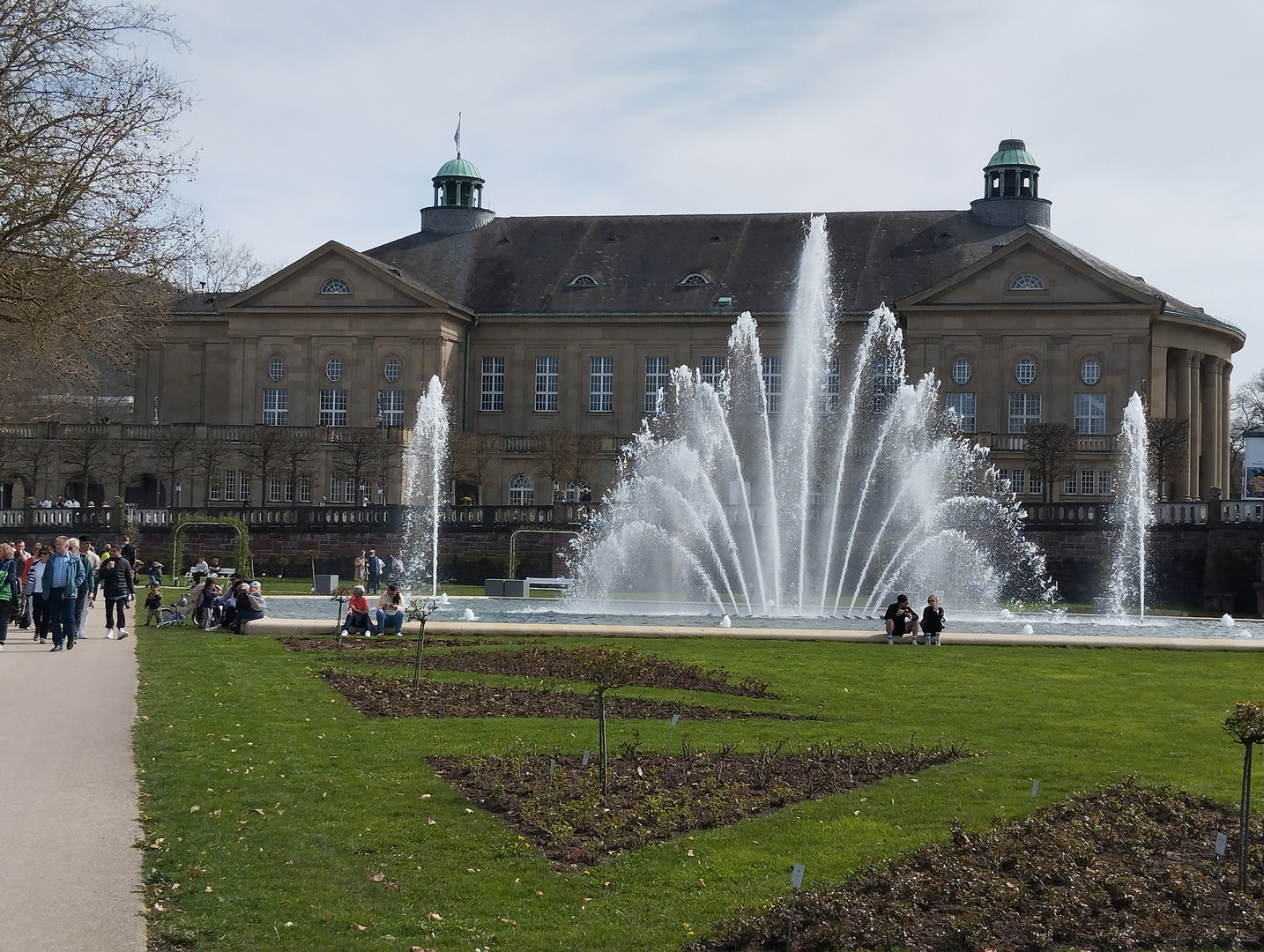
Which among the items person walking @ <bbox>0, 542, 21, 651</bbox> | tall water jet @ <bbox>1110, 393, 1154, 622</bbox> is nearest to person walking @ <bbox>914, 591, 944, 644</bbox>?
person walking @ <bbox>0, 542, 21, 651</bbox>

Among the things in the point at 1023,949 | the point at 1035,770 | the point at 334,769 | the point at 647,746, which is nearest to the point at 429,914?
the point at 1023,949

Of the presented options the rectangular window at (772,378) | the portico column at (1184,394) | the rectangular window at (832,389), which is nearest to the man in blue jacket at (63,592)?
the rectangular window at (832,389)

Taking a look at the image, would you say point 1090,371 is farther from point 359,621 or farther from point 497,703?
point 497,703

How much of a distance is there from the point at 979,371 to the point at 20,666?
6039 centimetres

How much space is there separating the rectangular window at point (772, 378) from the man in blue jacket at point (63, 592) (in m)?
55.5

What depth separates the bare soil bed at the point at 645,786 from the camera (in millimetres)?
11711

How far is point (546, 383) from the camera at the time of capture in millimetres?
83625

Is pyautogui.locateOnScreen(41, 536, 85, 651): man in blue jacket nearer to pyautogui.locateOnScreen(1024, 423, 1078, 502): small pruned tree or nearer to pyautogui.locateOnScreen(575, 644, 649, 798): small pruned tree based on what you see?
pyautogui.locateOnScreen(575, 644, 649, 798): small pruned tree

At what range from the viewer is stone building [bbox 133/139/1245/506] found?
7594cm

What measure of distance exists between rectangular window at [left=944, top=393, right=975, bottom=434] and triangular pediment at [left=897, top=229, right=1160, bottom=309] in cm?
427

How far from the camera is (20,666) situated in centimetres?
2208

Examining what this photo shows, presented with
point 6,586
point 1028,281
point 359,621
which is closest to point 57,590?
point 6,586

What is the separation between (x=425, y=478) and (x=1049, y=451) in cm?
2717

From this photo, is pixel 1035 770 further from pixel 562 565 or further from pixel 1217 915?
pixel 562 565
